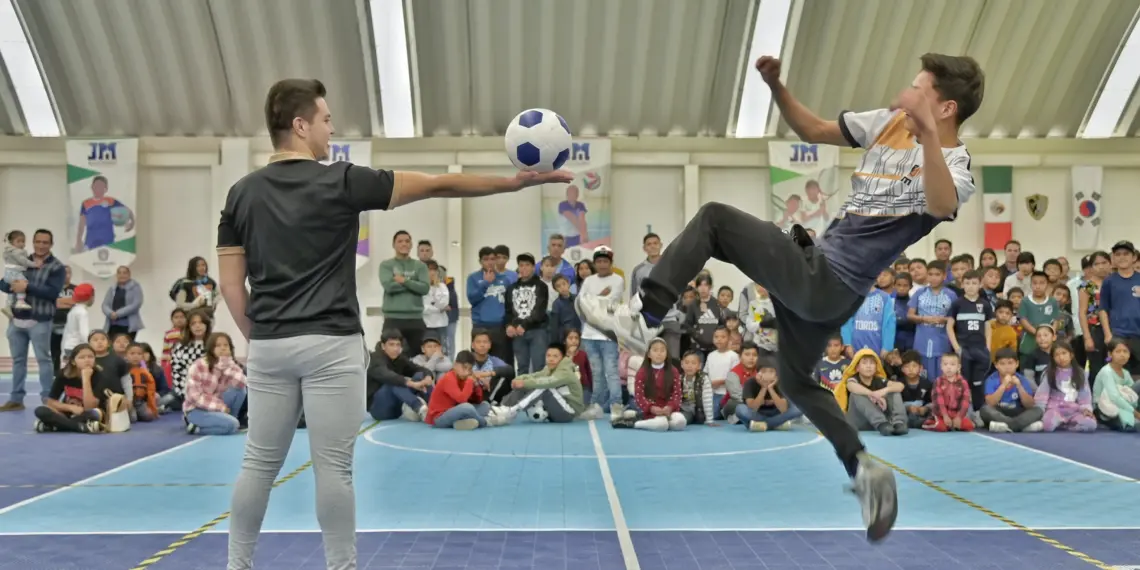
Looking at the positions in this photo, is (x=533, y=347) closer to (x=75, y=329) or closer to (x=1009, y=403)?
(x=1009, y=403)

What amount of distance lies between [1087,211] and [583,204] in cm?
959

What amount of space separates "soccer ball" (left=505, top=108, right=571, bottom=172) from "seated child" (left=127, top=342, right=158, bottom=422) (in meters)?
8.74

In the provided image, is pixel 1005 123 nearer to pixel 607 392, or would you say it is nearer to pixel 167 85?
pixel 607 392

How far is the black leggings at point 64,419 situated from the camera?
31.6 feet

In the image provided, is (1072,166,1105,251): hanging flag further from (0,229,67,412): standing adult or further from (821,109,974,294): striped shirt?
(0,229,67,412): standing adult

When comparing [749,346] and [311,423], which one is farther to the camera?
[749,346]

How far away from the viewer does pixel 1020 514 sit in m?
5.87

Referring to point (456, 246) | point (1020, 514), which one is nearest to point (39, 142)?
point (456, 246)

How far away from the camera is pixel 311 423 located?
10.5 feet

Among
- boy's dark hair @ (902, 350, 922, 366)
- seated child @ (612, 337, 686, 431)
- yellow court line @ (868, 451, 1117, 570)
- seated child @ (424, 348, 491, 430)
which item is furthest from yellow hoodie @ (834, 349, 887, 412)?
seated child @ (424, 348, 491, 430)

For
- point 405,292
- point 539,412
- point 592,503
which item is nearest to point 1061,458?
point 592,503

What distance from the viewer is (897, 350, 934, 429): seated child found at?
402 inches

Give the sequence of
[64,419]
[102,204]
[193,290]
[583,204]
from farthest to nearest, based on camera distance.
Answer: [583,204], [102,204], [193,290], [64,419]

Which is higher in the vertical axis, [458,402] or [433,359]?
[433,359]
